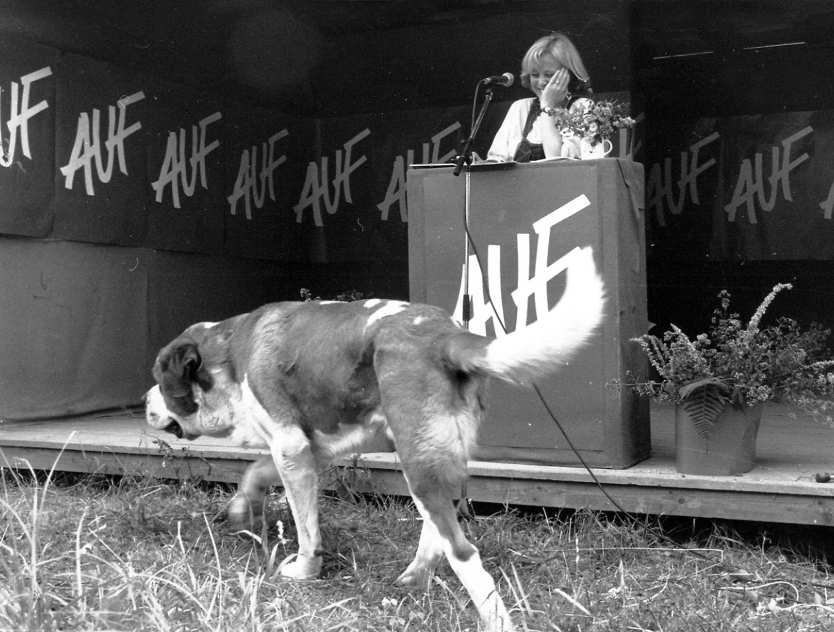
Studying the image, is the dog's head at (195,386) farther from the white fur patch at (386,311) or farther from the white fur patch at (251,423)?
the white fur patch at (386,311)

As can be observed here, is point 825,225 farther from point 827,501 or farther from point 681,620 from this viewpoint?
point 681,620

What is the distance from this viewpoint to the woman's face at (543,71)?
17.1ft

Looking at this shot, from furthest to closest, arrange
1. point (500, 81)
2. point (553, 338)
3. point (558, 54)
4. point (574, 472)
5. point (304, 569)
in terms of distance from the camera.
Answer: point (558, 54) → point (574, 472) → point (500, 81) → point (304, 569) → point (553, 338)

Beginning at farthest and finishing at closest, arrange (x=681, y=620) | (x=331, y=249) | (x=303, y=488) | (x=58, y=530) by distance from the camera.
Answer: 1. (x=331, y=249)
2. (x=58, y=530)
3. (x=303, y=488)
4. (x=681, y=620)

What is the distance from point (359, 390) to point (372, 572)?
2.91ft

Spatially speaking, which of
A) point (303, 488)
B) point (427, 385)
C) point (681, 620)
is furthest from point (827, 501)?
point (303, 488)

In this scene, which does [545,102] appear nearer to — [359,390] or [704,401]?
[704,401]

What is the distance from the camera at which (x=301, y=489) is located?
4246mm

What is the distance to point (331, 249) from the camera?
33.9ft

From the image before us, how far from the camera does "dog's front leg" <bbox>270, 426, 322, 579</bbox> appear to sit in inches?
166

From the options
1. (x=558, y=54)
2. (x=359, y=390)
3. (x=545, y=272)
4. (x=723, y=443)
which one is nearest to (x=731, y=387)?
(x=723, y=443)

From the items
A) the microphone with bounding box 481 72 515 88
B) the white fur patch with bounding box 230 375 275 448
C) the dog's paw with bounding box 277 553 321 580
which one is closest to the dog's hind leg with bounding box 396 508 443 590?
the dog's paw with bounding box 277 553 321 580

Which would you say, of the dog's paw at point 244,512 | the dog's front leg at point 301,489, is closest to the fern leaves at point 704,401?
the dog's front leg at point 301,489

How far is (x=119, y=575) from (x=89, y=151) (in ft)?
15.4
